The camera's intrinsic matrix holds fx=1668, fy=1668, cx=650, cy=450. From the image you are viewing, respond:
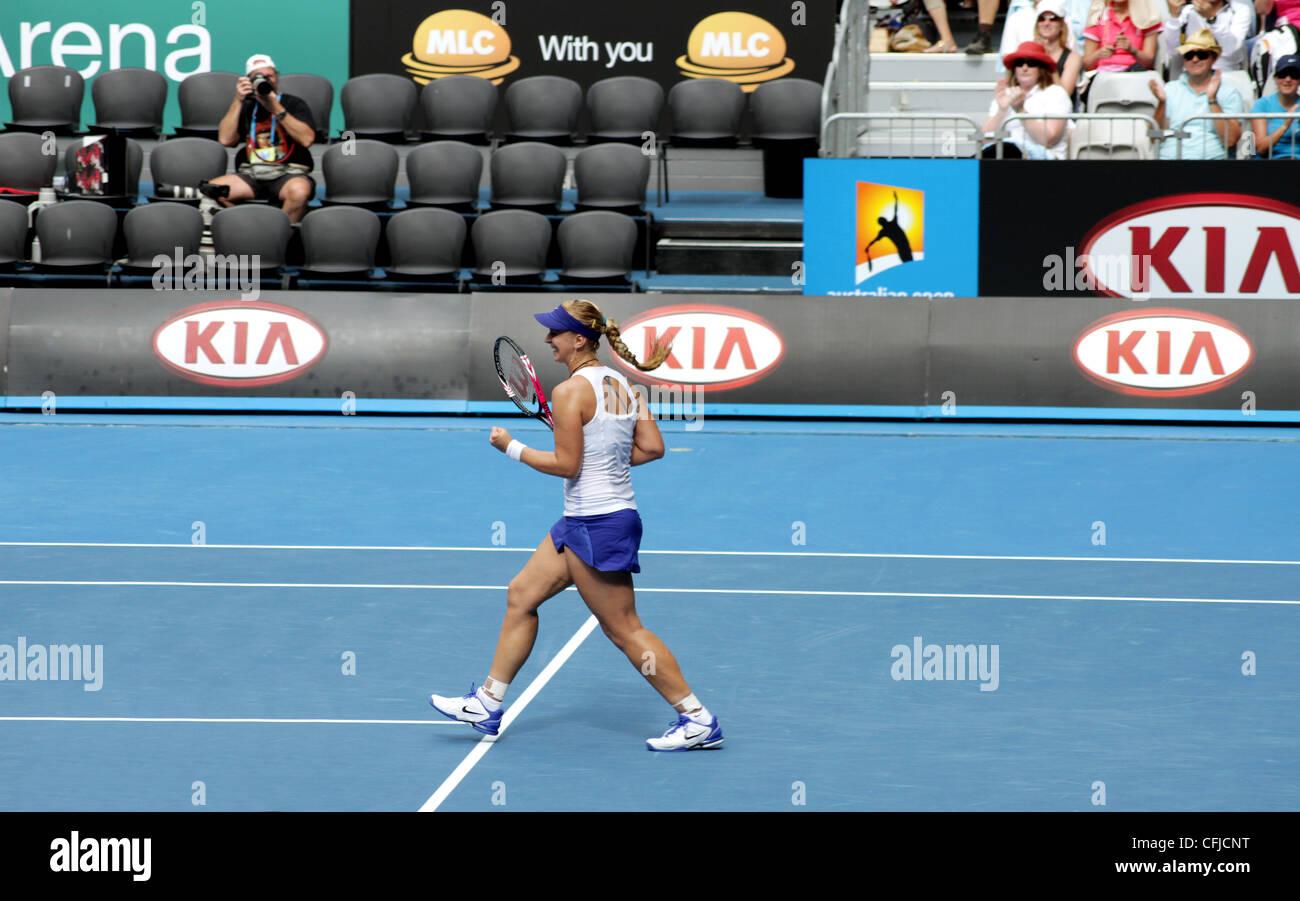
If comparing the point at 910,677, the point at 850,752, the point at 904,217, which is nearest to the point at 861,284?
the point at 904,217

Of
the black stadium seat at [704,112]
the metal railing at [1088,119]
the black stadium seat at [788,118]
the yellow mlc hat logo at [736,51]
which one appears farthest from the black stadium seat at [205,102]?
the metal railing at [1088,119]

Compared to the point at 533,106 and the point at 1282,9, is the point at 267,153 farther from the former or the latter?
the point at 1282,9

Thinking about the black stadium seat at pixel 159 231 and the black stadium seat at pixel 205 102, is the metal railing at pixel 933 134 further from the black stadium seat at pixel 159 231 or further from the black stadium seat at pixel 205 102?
the black stadium seat at pixel 205 102

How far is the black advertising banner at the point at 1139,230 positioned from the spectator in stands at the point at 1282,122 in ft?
1.55

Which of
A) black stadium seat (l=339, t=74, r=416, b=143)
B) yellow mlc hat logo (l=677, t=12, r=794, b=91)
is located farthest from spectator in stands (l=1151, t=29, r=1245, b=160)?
black stadium seat (l=339, t=74, r=416, b=143)

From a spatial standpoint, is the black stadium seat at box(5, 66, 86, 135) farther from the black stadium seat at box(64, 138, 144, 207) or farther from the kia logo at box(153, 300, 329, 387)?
the kia logo at box(153, 300, 329, 387)

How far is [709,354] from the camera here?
1595cm

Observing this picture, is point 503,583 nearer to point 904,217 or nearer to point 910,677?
point 910,677

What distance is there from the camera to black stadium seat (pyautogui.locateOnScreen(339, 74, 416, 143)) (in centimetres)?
2083

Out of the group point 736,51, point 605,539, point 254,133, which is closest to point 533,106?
point 736,51

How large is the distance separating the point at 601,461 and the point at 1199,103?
12.3 meters

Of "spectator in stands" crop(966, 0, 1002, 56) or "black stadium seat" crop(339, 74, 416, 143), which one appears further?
"black stadium seat" crop(339, 74, 416, 143)

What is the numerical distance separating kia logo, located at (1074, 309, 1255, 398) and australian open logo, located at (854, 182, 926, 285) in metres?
1.95

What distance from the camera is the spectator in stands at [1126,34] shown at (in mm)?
18078
